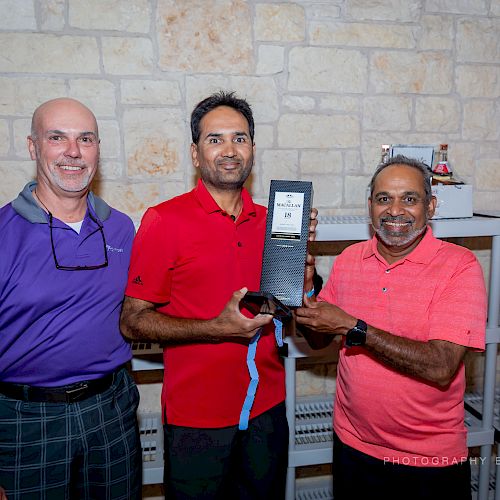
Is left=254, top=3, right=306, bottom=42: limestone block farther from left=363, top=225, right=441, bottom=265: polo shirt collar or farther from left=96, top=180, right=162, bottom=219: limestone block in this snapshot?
left=363, top=225, right=441, bottom=265: polo shirt collar

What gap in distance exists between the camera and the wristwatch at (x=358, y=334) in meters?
1.42

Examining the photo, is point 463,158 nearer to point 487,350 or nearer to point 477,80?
point 477,80

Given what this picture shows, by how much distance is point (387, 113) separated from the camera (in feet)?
7.61

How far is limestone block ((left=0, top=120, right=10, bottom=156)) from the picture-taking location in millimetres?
2021

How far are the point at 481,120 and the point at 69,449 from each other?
2.25 m

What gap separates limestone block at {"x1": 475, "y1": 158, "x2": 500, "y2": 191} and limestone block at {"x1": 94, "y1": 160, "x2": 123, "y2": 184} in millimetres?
1703

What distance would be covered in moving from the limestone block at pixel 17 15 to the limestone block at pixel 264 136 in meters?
1.01

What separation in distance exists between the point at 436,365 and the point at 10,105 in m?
1.85

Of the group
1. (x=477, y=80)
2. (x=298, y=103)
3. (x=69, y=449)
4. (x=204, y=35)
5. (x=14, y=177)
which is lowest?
(x=69, y=449)

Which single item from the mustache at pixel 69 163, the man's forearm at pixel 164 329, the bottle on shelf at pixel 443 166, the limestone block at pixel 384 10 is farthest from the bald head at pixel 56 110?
the bottle on shelf at pixel 443 166

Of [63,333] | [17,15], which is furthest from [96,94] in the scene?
[63,333]

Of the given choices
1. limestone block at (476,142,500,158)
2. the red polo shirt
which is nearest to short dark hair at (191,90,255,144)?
the red polo shirt

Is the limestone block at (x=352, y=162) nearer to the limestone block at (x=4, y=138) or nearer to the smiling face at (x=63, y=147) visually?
the smiling face at (x=63, y=147)

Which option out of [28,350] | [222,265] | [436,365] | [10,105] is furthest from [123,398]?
[10,105]
